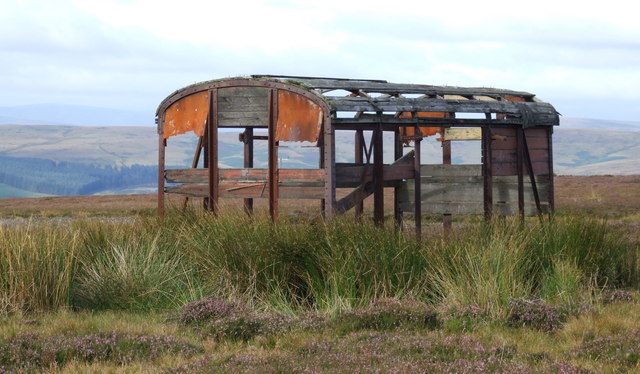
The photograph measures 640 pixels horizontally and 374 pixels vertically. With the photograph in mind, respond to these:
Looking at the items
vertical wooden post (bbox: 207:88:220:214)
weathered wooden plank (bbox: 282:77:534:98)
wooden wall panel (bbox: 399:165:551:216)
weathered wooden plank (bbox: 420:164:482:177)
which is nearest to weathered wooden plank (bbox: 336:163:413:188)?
weathered wooden plank (bbox: 282:77:534:98)

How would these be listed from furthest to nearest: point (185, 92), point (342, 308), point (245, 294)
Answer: point (185, 92) < point (245, 294) < point (342, 308)

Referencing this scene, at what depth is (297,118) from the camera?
1384 centimetres

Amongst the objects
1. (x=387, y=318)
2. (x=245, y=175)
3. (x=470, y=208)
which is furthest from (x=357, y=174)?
(x=387, y=318)

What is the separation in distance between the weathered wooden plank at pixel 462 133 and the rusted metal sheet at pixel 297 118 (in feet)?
16.2

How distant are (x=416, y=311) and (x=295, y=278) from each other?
2.24 meters

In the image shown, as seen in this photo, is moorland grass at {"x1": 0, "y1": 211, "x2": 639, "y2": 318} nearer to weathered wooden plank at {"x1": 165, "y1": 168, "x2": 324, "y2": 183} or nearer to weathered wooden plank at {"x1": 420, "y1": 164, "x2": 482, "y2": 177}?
weathered wooden plank at {"x1": 165, "y1": 168, "x2": 324, "y2": 183}

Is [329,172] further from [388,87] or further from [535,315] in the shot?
[535,315]

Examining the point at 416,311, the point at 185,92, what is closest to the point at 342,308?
the point at 416,311

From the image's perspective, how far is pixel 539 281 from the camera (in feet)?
36.3

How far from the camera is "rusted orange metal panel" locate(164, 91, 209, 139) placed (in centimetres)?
1520

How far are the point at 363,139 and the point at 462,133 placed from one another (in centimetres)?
284

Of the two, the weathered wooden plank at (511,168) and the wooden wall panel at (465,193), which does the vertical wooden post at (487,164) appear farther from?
the wooden wall panel at (465,193)

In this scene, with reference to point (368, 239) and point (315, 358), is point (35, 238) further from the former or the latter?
point (315, 358)

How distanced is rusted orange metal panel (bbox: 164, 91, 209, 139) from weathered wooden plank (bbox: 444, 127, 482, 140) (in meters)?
5.79
